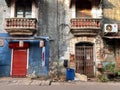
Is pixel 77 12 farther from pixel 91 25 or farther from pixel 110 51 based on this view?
pixel 110 51

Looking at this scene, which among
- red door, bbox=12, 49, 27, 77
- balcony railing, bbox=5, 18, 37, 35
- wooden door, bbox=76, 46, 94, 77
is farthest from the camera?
wooden door, bbox=76, 46, 94, 77

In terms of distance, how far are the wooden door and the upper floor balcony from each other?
1256 millimetres

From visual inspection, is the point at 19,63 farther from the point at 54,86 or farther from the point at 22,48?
the point at 54,86

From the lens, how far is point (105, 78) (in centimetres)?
1789

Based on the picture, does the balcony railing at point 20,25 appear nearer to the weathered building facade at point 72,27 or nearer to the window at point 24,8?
the weathered building facade at point 72,27

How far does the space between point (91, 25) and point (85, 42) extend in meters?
1.37

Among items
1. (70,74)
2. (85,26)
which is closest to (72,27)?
(85,26)

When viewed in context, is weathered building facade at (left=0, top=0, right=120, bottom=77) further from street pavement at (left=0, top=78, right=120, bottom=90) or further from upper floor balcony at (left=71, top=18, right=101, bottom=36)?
street pavement at (left=0, top=78, right=120, bottom=90)

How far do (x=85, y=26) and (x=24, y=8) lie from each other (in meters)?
4.85

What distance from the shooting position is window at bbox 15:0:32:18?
19.8m

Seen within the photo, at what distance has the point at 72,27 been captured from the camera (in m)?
19.2

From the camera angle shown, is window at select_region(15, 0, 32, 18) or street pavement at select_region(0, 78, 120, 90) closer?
street pavement at select_region(0, 78, 120, 90)

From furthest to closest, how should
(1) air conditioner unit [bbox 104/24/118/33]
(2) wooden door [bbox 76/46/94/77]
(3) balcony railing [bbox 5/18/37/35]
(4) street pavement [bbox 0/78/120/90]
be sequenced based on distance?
(2) wooden door [bbox 76/46/94/77] < (1) air conditioner unit [bbox 104/24/118/33] < (3) balcony railing [bbox 5/18/37/35] < (4) street pavement [bbox 0/78/120/90]

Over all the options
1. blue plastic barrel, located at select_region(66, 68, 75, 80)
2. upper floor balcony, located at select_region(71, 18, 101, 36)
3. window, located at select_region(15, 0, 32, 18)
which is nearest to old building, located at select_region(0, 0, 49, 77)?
window, located at select_region(15, 0, 32, 18)
